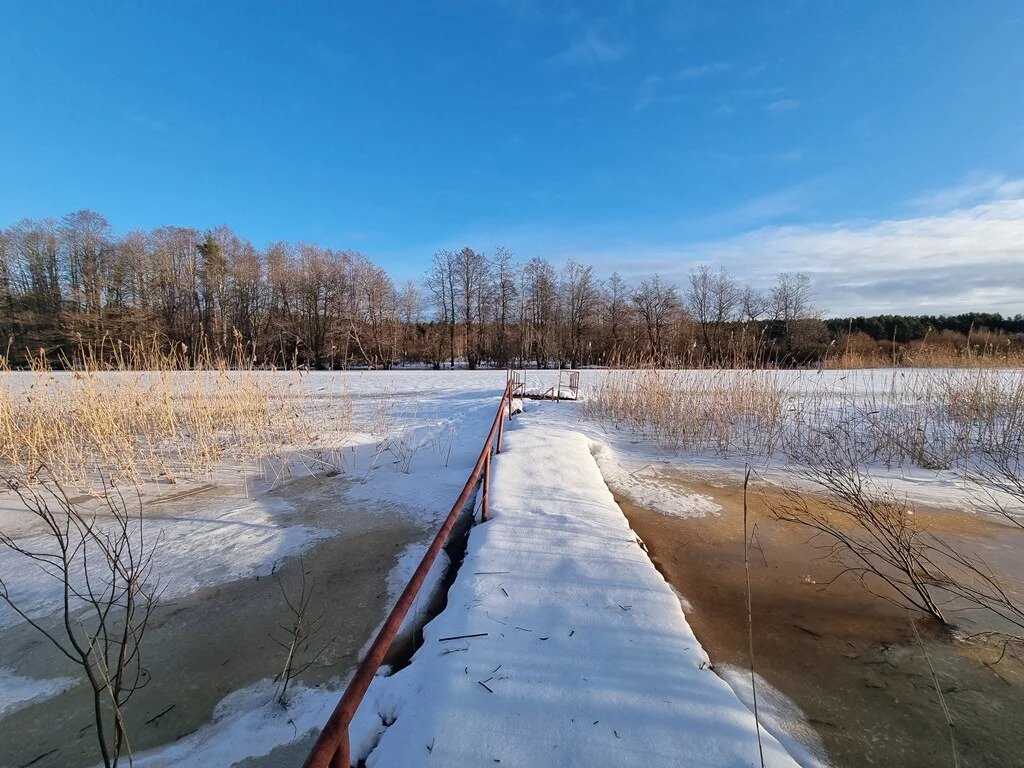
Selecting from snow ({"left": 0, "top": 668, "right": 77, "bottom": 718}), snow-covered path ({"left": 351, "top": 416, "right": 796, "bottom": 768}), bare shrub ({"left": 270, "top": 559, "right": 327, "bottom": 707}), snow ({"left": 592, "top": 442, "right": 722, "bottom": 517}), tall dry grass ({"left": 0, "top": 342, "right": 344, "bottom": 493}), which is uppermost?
tall dry grass ({"left": 0, "top": 342, "right": 344, "bottom": 493})

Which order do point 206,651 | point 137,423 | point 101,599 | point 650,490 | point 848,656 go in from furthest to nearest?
point 137,423 → point 650,490 → point 101,599 → point 206,651 → point 848,656

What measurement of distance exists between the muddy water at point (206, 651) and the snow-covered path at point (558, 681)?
0.59 meters

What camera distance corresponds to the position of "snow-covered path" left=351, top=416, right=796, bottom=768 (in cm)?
142

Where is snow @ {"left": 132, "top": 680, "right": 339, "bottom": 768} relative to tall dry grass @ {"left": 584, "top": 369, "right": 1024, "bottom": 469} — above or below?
below

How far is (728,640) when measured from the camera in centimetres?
234

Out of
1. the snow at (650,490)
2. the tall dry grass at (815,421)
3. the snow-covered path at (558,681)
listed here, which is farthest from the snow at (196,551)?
the tall dry grass at (815,421)

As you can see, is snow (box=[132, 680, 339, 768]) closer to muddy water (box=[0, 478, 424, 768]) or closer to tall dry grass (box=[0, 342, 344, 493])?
muddy water (box=[0, 478, 424, 768])

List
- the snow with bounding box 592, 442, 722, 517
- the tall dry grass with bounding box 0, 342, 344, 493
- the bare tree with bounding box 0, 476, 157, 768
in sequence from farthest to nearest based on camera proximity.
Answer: the tall dry grass with bounding box 0, 342, 344, 493
the snow with bounding box 592, 442, 722, 517
the bare tree with bounding box 0, 476, 157, 768

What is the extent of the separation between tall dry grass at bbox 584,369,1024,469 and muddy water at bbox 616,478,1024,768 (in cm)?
278

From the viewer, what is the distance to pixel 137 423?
6234 millimetres

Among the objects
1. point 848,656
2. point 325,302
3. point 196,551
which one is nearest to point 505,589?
point 848,656

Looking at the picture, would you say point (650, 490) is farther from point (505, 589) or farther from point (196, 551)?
point (196, 551)

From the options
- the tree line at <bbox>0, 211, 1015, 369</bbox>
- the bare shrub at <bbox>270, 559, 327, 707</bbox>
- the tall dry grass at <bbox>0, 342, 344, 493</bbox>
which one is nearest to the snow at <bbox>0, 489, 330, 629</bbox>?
the bare shrub at <bbox>270, 559, 327, 707</bbox>

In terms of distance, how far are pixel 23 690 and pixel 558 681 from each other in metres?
2.64
